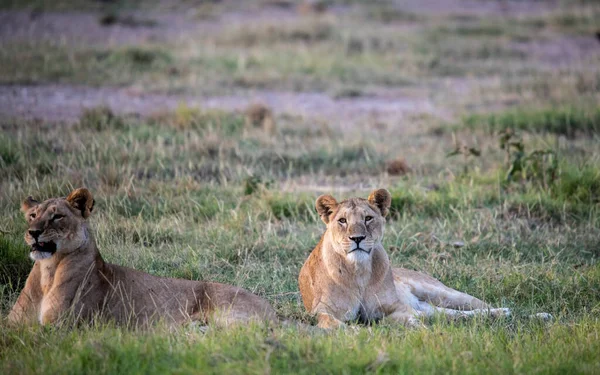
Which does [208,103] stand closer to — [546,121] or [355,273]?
[546,121]

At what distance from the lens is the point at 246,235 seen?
320 inches

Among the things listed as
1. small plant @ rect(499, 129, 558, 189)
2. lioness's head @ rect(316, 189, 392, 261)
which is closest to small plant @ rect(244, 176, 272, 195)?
small plant @ rect(499, 129, 558, 189)

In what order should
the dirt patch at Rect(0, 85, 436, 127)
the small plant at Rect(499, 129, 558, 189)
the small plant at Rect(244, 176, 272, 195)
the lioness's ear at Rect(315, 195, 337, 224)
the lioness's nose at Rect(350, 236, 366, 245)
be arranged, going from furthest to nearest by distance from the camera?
1. the dirt patch at Rect(0, 85, 436, 127)
2. the small plant at Rect(499, 129, 558, 189)
3. the small plant at Rect(244, 176, 272, 195)
4. the lioness's ear at Rect(315, 195, 337, 224)
5. the lioness's nose at Rect(350, 236, 366, 245)

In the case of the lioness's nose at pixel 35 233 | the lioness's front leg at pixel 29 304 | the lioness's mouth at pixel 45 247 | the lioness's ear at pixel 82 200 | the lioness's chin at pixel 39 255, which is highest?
the lioness's ear at pixel 82 200

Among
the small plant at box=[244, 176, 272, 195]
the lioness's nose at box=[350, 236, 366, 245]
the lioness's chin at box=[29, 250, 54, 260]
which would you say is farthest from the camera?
the small plant at box=[244, 176, 272, 195]

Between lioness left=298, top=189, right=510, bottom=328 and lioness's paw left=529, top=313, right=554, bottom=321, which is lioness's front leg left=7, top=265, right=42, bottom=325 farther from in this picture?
lioness's paw left=529, top=313, right=554, bottom=321

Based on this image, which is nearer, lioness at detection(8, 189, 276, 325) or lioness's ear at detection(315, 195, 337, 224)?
lioness at detection(8, 189, 276, 325)

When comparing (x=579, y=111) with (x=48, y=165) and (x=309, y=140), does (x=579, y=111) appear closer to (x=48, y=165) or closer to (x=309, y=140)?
(x=309, y=140)

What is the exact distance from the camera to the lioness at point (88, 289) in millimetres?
5566

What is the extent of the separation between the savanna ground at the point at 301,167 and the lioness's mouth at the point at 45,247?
1.65ft

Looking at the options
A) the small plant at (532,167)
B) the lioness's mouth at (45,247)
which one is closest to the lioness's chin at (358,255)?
the lioness's mouth at (45,247)

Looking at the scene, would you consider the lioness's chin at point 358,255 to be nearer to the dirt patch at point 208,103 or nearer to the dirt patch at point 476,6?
the dirt patch at point 208,103

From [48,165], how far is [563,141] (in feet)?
20.0

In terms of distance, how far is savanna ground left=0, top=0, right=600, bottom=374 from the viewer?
17.3 ft
